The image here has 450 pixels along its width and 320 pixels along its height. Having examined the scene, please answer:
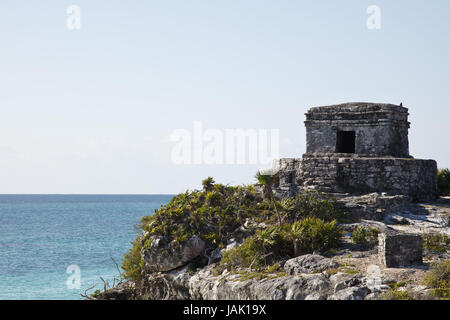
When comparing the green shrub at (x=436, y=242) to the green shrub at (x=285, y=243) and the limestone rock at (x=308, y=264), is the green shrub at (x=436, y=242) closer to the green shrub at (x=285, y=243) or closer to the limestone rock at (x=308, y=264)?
the green shrub at (x=285, y=243)

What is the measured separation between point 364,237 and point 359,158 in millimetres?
5573

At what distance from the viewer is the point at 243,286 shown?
40.9 ft

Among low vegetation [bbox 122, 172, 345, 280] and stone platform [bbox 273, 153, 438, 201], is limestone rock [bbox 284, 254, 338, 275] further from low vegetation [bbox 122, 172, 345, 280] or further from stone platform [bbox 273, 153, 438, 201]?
stone platform [bbox 273, 153, 438, 201]

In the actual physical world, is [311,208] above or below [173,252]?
above

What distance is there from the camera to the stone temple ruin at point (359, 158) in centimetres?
1869

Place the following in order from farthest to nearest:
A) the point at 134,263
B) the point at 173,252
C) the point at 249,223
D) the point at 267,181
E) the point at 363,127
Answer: the point at 363,127
the point at 134,263
the point at 267,181
the point at 249,223
the point at 173,252

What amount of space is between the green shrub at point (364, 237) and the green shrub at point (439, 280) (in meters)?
3.08

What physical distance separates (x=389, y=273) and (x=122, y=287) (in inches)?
392

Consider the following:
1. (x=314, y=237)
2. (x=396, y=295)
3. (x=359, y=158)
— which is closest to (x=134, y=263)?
(x=314, y=237)

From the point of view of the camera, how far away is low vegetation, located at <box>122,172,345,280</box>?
14156 millimetres

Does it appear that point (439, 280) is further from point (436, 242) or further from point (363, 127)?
point (363, 127)

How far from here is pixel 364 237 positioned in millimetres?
14133
